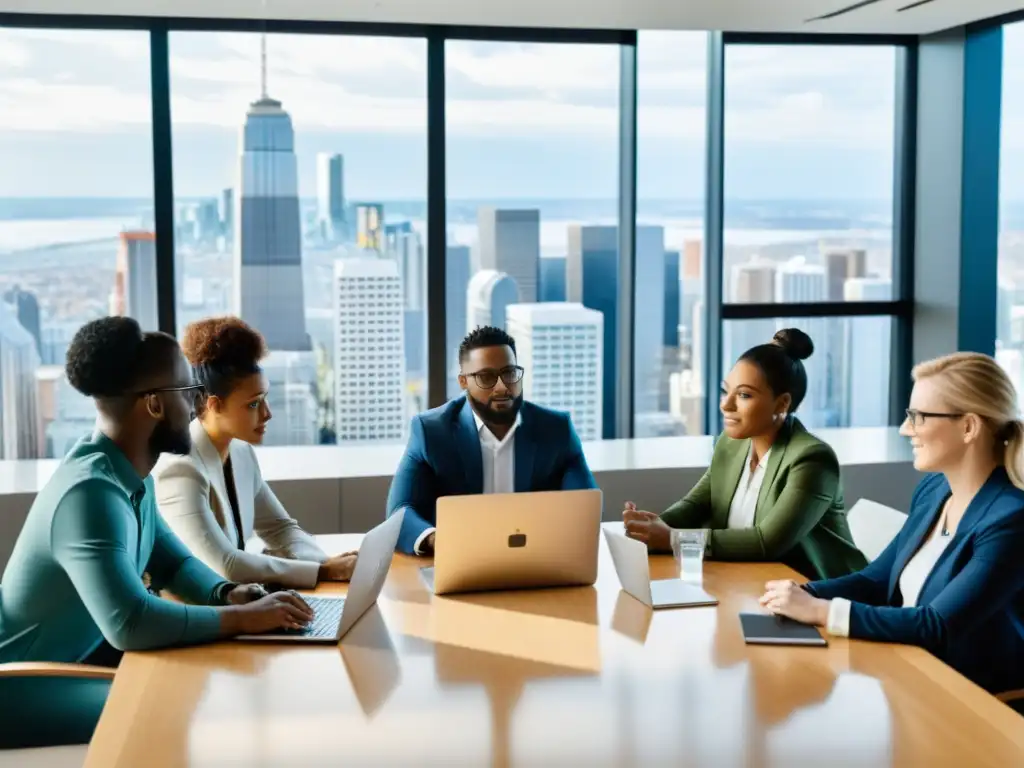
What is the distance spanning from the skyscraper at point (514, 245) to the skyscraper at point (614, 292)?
0.17m

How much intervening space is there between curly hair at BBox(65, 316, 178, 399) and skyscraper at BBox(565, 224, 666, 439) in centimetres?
331

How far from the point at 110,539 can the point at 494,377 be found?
1.48 m

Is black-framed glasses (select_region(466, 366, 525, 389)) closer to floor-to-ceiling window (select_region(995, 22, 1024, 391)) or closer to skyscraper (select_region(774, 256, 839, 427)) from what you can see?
skyscraper (select_region(774, 256, 839, 427))

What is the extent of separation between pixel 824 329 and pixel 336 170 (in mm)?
2517

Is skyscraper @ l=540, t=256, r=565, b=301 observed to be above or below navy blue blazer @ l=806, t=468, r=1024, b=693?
above

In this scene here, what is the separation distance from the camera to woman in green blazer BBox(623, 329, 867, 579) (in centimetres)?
331

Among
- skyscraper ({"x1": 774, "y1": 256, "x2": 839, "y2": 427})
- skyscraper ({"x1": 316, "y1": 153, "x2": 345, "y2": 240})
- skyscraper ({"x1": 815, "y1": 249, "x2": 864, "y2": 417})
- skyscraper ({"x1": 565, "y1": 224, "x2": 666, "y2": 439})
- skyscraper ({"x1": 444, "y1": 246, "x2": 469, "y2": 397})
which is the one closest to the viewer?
skyscraper ({"x1": 316, "y1": 153, "x2": 345, "y2": 240})

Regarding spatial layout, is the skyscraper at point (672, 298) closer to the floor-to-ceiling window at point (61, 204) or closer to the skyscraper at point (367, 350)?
the skyscraper at point (367, 350)

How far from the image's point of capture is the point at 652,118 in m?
5.75

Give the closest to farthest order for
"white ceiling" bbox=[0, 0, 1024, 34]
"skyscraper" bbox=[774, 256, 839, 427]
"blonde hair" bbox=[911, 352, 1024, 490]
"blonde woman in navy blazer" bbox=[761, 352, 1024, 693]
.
A: "blonde woman in navy blazer" bbox=[761, 352, 1024, 693]
"blonde hair" bbox=[911, 352, 1024, 490]
"white ceiling" bbox=[0, 0, 1024, 34]
"skyscraper" bbox=[774, 256, 839, 427]

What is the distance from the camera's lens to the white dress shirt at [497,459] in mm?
3762

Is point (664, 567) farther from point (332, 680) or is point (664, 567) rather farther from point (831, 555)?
point (332, 680)

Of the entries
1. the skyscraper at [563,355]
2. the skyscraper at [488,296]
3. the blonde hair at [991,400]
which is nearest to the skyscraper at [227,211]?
the skyscraper at [488,296]

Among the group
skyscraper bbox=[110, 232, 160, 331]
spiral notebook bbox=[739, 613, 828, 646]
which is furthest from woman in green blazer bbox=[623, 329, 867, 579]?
skyscraper bbox=[110, 232, 160, 331]
